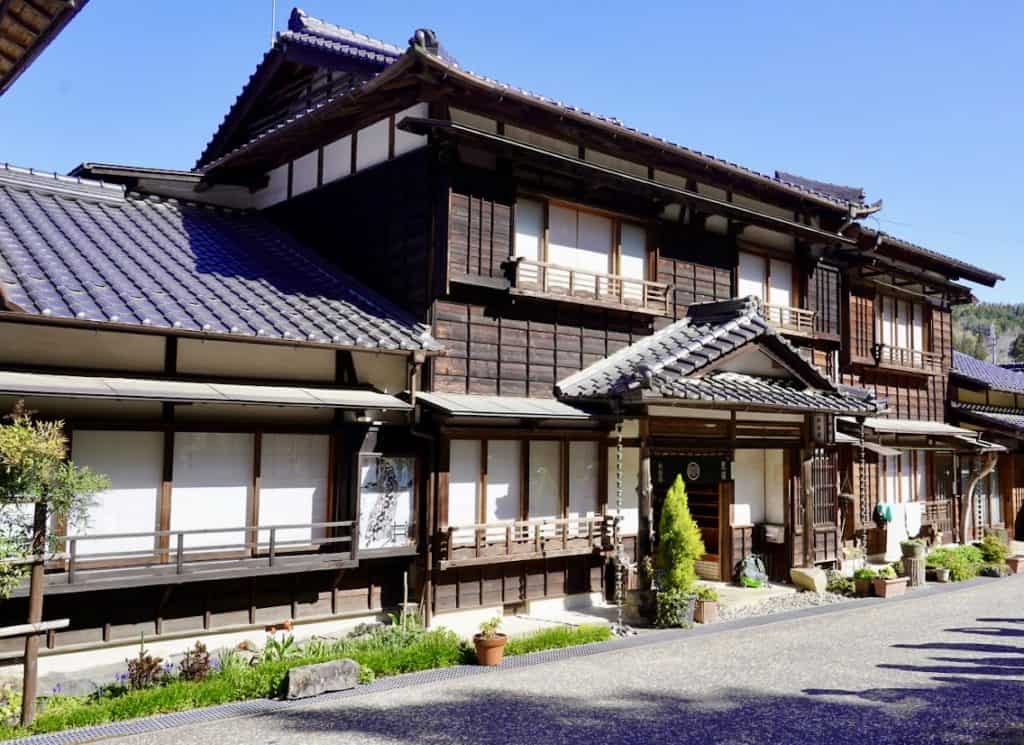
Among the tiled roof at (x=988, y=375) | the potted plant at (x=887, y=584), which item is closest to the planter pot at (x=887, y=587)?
the potted plant at (x=887, y=584)

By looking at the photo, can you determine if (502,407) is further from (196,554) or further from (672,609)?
(196,554)

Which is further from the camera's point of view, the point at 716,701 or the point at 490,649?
the point at 490,649

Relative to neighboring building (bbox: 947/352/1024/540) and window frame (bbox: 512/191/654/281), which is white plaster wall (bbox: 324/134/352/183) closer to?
window frame (bbox: 512/191/654/281)

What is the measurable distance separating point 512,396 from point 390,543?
334cm

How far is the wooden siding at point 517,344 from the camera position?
47.2 feet

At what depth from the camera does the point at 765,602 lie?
16953mm

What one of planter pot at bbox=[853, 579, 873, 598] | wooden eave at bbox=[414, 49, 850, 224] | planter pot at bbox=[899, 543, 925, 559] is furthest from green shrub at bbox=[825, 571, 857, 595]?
wooden eave at bbox=[414, 49, 850, 224]

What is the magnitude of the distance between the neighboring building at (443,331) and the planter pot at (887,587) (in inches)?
64.1

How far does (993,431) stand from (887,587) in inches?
474

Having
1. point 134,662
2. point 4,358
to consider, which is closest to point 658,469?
point 134,662

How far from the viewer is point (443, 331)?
14.3 m

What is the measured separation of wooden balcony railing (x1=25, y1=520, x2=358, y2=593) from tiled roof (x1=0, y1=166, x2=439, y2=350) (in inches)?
111

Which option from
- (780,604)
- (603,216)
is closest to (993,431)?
(780,604)

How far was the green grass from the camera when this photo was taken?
919 cm
